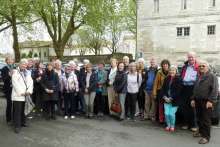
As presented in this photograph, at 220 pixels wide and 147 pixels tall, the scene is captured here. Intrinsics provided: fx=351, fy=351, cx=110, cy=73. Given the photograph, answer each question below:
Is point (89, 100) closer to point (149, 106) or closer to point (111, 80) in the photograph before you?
point (111, 80)

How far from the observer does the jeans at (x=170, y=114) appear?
961 centimetres

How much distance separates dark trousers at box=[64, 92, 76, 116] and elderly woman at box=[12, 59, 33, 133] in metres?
2.00

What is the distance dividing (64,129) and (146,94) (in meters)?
2.81

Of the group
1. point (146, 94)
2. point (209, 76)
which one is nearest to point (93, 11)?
point (146, 94)

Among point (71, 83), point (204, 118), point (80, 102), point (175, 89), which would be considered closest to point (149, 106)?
point (175, 89)

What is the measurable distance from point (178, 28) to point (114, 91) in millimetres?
33575

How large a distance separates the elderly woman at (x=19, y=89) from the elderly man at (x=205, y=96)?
4.46 meters

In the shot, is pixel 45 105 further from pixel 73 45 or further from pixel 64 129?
pixel 73 45

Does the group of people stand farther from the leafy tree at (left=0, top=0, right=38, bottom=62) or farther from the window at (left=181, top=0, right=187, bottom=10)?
the window at (left=181, top=0, right=187, bottom=10)

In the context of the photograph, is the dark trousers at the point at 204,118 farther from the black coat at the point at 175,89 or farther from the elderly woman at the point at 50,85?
the elderly woman at the point at 50,85

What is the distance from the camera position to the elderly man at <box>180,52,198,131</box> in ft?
30.8

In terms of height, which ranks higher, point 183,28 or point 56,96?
point 183,28

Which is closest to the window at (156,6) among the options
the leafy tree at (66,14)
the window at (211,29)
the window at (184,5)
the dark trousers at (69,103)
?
the window at (184,5)

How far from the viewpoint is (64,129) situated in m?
9.70
